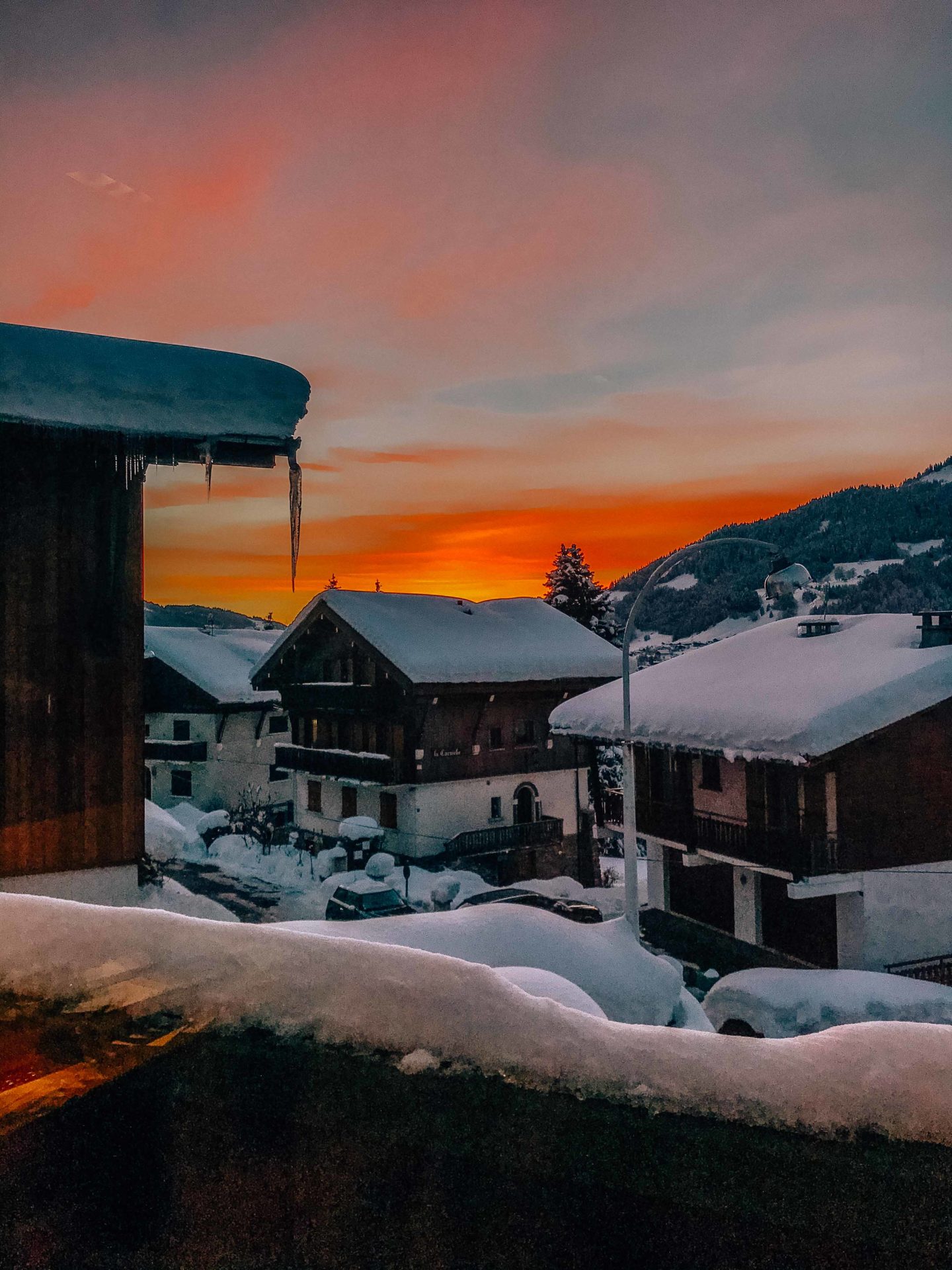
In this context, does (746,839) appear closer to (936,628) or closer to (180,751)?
(936,628)

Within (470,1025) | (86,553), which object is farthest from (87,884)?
(470,1025)

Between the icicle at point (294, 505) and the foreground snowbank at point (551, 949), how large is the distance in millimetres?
5707

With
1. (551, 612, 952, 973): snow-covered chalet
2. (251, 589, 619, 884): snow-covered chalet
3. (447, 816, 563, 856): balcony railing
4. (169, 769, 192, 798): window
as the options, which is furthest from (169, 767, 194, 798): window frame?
(551, 612, 952, 973): snow-covered chalet

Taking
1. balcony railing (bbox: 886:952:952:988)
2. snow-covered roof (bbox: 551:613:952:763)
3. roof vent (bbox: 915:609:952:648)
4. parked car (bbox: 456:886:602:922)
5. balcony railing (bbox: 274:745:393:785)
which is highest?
roof vent (bbox: 915:609:952:648)

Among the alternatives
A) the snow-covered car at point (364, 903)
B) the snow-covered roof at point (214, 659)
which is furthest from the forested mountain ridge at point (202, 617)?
the snow-covered car at point (364, 903)

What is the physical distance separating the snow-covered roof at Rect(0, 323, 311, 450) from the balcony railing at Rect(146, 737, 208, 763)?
28.1 meters

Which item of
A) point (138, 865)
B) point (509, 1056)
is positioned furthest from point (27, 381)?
point (509, 1056)

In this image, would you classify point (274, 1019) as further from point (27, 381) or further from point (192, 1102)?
point (27, 381)

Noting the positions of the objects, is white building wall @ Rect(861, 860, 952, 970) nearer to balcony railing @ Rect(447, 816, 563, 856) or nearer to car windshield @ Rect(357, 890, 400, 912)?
car windshield @ Rect(357, 890, 400, 912)

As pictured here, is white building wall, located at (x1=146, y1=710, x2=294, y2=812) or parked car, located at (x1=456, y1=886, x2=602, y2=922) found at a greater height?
white building wall, located at (x1=146, y1=710, x2=294, y2=812)

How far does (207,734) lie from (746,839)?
2547 centimetres

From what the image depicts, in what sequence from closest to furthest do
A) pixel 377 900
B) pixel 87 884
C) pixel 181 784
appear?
pixel 87 884
pixel 377 900
pixel 181 784

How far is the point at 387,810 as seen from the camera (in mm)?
27797

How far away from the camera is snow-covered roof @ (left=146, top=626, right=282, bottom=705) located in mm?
35656
